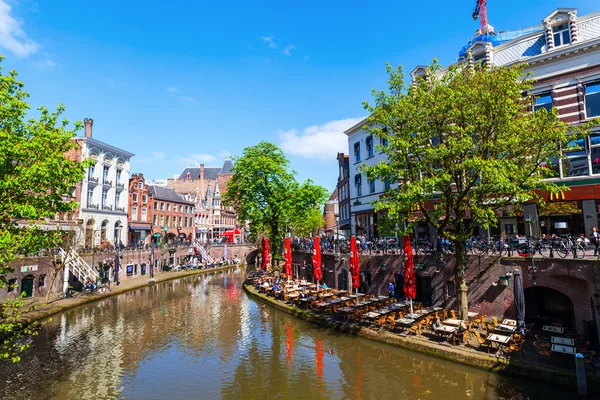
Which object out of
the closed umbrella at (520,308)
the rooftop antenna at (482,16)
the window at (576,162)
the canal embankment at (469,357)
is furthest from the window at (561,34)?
the canal embankment at (469,357)

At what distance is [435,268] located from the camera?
21.7 metres

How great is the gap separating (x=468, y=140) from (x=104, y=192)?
5017cm

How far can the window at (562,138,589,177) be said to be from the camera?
2130 centimetres

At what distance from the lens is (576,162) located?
2159 centimetres

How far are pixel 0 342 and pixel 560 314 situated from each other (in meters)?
30.1

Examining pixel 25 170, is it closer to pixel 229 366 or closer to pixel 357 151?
pixel 229 366

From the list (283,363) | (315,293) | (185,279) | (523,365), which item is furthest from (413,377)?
(185,279)

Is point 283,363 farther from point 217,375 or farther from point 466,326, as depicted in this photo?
point 466,326

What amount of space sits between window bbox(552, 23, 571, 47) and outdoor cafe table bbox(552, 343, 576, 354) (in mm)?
19444

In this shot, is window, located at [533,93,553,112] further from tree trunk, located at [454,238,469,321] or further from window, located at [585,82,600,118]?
tree trunk, located at [454,238,469,321]

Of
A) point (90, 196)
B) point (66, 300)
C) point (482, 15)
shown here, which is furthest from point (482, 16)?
point (90, 196)

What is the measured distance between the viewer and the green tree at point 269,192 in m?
37.1

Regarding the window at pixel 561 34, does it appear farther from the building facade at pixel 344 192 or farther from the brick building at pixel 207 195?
the brick building at pixel 207 195

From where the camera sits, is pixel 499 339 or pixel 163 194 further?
pixel 163 194
